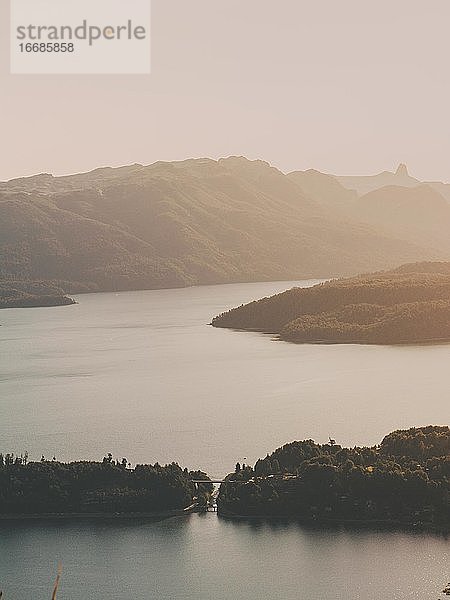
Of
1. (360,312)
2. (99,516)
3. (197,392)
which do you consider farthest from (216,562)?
(360,312)

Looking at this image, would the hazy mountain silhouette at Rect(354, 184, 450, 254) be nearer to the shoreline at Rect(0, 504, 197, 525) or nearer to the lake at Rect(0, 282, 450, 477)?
the lake at Rect(0, 282, 450, 477)

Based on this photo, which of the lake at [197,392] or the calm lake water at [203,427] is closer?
the calm lake water at [203,427]

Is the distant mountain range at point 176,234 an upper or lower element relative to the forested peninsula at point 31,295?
upper

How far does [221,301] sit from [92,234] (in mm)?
32823

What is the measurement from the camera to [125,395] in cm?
3941

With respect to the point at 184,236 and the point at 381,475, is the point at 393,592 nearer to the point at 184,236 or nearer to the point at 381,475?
the point at 381,475

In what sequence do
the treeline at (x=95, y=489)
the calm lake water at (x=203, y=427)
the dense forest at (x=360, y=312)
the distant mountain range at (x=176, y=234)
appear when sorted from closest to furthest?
the calm lake water at (x=203, y=427) → the treeline at (x=95, y=489) → the dense forest at (x=360, y=312) → the distant mountain range at (x=176, y=234)

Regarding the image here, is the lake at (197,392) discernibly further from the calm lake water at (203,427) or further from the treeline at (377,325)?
the treeline at (377,325)

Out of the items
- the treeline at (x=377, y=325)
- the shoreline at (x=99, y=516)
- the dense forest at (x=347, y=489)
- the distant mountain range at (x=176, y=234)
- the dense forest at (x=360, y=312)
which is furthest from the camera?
the distant mountain range at (x=176, y=234)

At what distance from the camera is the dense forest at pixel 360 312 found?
5862 cm

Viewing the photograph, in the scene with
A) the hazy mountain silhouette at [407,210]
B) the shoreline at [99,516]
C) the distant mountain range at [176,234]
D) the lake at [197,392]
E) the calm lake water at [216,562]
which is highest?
the hazy mountain silhouette at [407,210]

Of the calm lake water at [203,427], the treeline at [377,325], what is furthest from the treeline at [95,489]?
the treeline at [377,325]

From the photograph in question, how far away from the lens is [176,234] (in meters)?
123

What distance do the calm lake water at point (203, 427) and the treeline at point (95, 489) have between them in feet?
2.06
